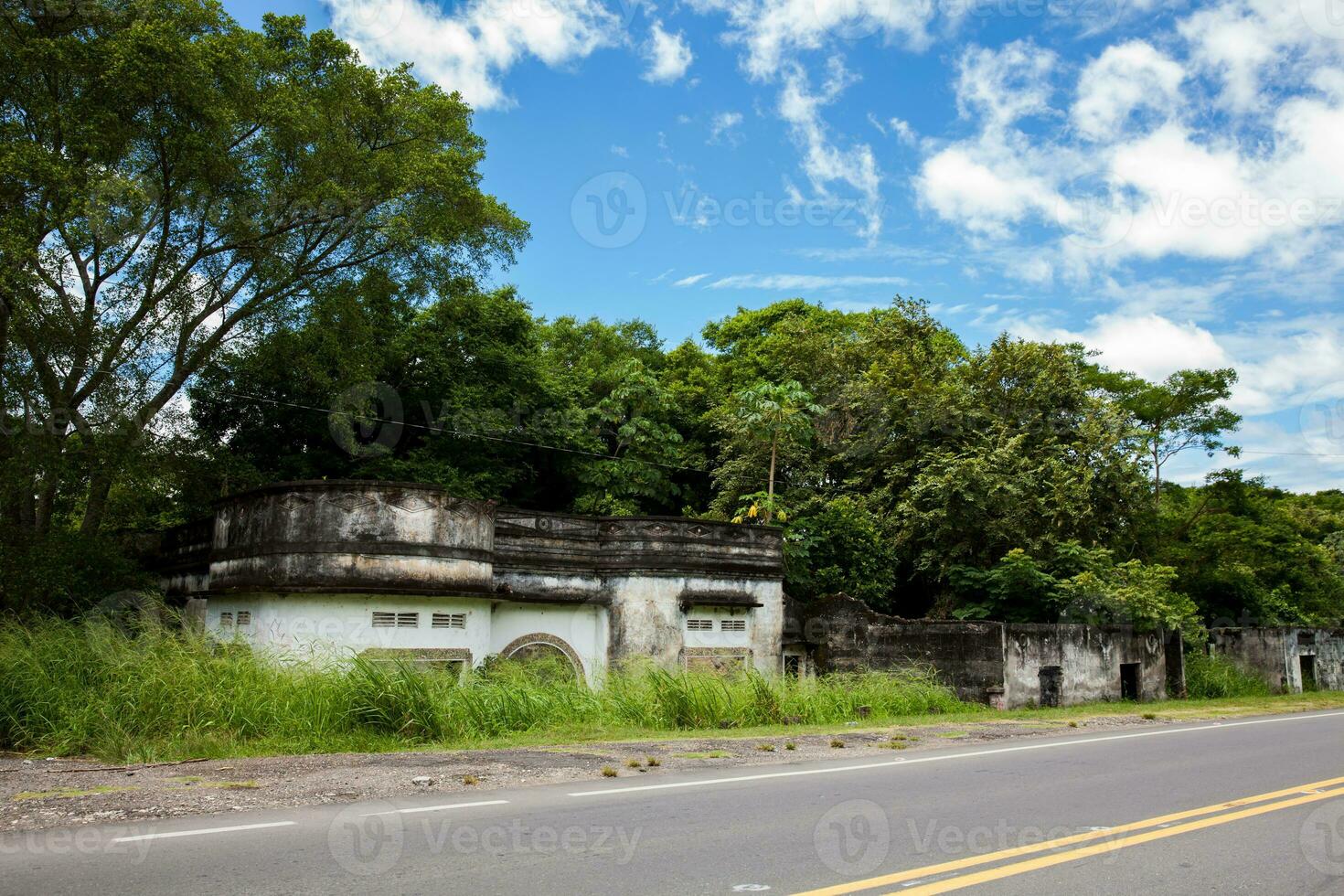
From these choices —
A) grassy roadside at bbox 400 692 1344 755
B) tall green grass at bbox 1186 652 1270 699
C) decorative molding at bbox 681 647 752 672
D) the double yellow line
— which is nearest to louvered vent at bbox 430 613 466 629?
grassy roadside at bbox 400 692 1344 755

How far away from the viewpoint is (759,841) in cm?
686

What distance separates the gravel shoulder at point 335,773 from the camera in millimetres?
7898

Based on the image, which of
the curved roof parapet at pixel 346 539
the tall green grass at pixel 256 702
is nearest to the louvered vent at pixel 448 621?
the curved roof parapet at pixel 346 539

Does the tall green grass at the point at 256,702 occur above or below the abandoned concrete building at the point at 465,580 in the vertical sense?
below

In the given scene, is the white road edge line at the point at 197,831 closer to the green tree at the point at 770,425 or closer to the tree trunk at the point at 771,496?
the tree trunk at the point at 771,496

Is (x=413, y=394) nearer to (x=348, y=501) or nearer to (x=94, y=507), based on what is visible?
(x=94, y=507)

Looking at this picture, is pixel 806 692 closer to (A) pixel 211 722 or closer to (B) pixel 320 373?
(A) pixel 211 722

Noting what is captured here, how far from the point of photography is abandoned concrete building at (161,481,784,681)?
54.1 ft

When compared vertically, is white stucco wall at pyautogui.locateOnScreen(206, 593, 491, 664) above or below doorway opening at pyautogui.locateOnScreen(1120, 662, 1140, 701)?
above

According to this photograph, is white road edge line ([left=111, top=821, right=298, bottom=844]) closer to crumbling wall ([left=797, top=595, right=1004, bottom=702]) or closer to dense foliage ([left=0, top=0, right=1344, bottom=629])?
dense foliage ([left=0, top=0, right=1344, bottom=629])

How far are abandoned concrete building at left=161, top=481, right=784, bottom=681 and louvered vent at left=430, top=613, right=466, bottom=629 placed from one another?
0.03m

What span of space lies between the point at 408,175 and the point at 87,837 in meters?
16.4

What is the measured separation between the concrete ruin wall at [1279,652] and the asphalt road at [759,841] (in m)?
24.0

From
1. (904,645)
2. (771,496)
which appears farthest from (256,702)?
(771,496)
